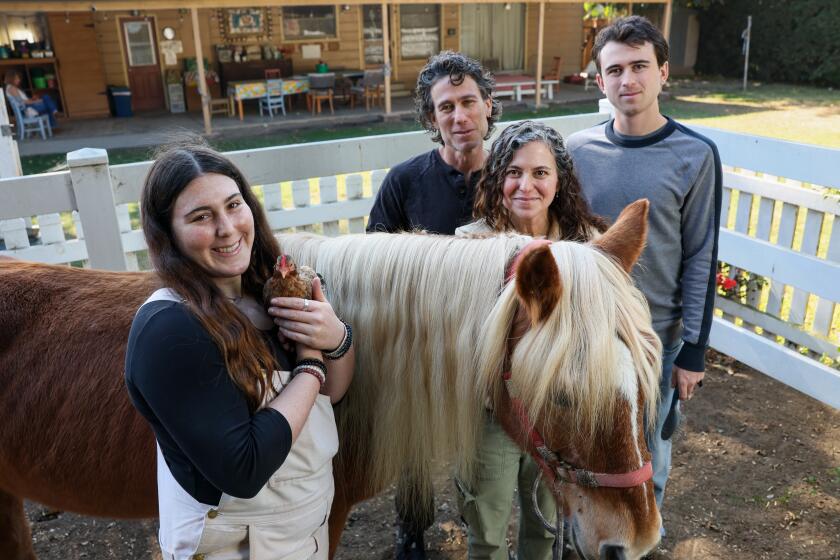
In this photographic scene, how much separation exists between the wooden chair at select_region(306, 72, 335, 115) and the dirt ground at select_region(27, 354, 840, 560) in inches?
527

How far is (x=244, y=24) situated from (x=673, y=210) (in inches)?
656

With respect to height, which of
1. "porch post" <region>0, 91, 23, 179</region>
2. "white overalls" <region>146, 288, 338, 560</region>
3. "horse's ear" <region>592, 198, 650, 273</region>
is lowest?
"white overalls" <region>146, 288, 338, 560</region>

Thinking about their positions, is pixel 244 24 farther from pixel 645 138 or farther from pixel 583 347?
pixel 583 347

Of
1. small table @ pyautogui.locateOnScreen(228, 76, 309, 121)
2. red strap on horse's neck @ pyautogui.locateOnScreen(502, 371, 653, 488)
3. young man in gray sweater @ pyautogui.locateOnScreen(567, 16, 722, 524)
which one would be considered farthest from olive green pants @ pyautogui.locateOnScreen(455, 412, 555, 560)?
small table @ pyautogui.locateOnScreen(228, 76, 309, 121)

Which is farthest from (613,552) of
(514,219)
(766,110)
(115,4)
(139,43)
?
(139,43)

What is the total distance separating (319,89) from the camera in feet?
52.3

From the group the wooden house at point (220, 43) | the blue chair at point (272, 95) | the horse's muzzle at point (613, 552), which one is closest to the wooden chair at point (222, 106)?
the wooden house at point (220, 43)

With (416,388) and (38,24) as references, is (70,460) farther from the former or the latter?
(38,24)

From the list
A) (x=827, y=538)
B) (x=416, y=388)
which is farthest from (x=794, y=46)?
(x=416, y=388)

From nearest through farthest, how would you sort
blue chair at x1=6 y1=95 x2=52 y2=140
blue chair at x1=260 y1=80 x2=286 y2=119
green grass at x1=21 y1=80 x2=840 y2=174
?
green grass at x1=21 y1=80 x2=840 y2=174 → blue chair at x1=6 y1=95 x2=52 y2=140 → blue chair at x1=260 y1=80 x2=286 y2=119

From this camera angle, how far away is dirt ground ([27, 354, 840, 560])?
3.00m

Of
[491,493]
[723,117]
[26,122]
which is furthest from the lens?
[723,117]

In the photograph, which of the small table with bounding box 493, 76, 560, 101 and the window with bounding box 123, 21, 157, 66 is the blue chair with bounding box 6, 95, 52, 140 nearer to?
the window with bounding box 123, 21, 157, 66

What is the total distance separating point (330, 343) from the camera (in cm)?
147
